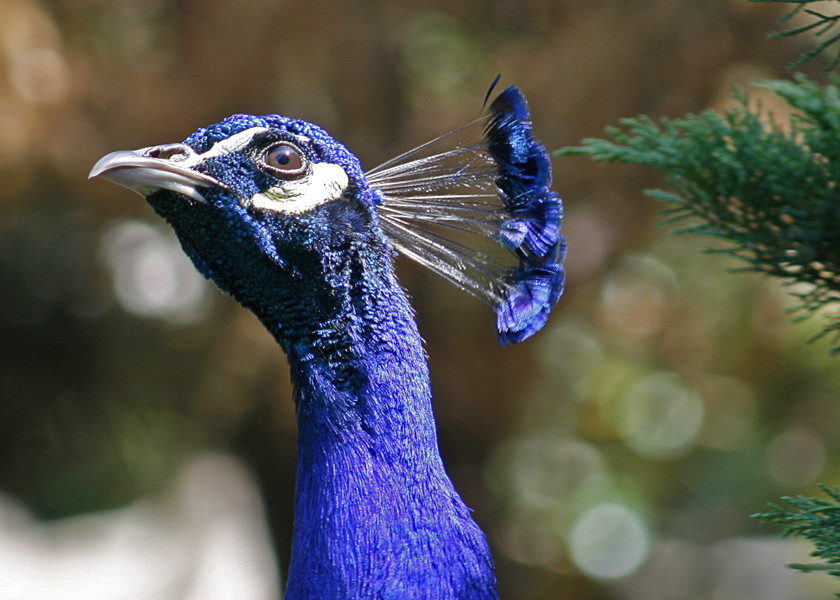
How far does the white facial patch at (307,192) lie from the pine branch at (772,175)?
1.57ft

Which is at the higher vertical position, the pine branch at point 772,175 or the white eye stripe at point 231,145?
the white eye stripe at point 231,145

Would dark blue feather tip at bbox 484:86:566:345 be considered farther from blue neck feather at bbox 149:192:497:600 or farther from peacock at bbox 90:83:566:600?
blue neck feather at bbox 149:192:497:600

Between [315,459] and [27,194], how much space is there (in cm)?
313

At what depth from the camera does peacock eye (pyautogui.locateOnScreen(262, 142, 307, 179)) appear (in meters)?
1.26

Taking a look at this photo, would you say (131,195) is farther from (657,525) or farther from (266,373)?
(657,525)

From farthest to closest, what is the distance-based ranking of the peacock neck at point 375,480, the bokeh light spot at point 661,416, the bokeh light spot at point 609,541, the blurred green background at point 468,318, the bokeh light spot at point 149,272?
the bokeh light spot at point 661,416 → the bokeh light spot at point 149,272 → the bokeh light spot at point 609,541 → the blurred green background at point 468,318 → the peacock neck at point 375,480

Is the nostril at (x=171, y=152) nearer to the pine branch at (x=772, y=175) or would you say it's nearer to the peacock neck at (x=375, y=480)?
the peacock neck at (x=375, y=480)

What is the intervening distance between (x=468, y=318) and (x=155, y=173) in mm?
2340

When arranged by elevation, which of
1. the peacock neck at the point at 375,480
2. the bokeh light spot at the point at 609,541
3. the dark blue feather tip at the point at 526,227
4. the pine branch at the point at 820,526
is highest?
the bokeh light spot at the point at 609,541

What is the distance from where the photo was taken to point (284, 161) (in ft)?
4.17

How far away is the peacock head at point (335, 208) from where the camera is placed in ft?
4.09

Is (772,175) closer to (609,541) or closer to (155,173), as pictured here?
(155,173)

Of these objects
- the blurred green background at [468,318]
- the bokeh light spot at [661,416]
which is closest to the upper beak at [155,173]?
the blurred green background at [468,318]

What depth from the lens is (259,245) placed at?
125 centimetres
